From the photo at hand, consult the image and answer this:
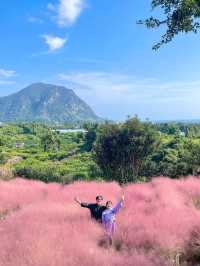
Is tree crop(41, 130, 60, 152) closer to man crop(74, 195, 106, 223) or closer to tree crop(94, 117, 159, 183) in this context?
tree crop(94, 117, 159, 183)

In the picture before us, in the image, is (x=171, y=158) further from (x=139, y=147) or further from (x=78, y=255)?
(x=78, y=255)

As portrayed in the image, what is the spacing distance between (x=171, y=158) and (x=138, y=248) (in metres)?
52.0

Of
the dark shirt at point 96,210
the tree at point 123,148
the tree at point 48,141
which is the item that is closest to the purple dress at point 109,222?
the dark shirt at point 96,210

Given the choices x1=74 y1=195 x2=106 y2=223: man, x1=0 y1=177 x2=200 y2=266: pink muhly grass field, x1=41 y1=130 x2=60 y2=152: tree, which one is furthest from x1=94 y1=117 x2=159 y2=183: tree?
x1=41 y1=130 x2=60 y2=152: tree

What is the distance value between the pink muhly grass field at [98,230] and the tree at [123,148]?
2790 centimetres

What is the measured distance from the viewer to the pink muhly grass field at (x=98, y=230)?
371 inches

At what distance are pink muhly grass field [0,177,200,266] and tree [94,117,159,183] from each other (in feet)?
91.5

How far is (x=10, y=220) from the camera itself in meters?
13.8

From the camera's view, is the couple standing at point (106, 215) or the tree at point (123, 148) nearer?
the couple standing at point (106, 215)

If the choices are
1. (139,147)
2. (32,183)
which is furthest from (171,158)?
(32,183)

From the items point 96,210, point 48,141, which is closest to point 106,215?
point 96,210

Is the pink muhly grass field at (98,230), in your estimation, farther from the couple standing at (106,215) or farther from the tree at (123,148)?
the tree at (123,148)

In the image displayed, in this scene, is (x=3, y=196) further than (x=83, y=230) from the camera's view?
Yes

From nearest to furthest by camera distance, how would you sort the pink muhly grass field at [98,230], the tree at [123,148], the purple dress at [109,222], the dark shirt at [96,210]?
the pink muhly grass field at [98,230]
the purple dress at [109,222]
the dark shirt at [96,210]
the tree at [123,148]
